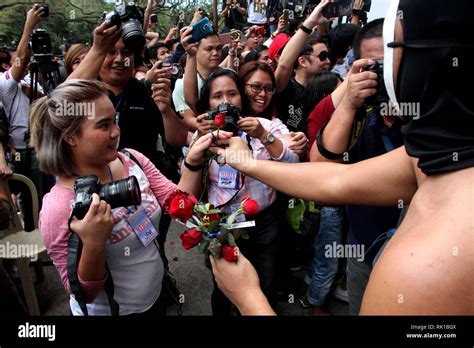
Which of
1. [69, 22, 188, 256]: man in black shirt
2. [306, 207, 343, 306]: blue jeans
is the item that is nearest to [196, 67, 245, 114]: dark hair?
[69, 22, 188, 256]: man in black shirt

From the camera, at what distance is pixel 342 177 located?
1.46m

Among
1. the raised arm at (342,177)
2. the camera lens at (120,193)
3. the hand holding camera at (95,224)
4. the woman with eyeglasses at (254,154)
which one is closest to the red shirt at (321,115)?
the woman with eyeglasses at (254,154)

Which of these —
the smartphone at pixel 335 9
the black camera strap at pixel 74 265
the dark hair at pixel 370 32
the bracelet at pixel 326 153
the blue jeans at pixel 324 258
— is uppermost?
the smartphone at pixel 335 9

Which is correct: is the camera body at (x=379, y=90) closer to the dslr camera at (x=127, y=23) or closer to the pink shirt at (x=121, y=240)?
the pink shirt at (x=121, y=240)

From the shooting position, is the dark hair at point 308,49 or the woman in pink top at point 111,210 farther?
the dark hair at point 308,49

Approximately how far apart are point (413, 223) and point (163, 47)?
5.59 meters

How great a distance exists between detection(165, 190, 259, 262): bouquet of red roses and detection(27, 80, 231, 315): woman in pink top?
0.84 feet

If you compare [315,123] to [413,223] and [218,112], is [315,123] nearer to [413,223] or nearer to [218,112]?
[218,112]

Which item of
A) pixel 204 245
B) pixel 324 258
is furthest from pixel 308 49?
pixel 204 245

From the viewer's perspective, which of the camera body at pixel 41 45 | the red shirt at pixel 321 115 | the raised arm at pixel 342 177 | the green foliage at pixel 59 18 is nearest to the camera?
the raised arm at pixel 342 177

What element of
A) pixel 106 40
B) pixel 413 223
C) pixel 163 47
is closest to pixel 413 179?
pixel 413 223

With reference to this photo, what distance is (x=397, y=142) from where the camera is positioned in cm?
181

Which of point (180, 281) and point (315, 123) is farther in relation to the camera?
point (180, 281)

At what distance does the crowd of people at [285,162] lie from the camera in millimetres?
834
